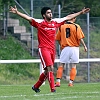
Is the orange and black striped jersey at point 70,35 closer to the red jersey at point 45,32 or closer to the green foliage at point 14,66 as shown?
the red jersey at point 45,32

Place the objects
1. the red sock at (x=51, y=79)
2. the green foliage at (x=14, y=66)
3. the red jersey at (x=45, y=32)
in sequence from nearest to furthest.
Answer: the red sock at (x=51, y=79), the red jersey at (x=45, y=32), the green foliage at (x=14, y=66)

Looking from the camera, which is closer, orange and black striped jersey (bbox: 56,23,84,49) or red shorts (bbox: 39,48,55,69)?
red shorts (bbox: 39,48,55,69)

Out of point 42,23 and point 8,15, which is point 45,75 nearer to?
point 42,23

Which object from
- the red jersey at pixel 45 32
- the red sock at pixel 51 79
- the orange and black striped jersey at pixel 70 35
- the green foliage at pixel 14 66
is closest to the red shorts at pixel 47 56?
the red jersey at pixel 45 32

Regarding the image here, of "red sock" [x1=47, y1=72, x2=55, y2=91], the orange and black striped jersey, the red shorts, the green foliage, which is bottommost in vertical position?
the green foliage

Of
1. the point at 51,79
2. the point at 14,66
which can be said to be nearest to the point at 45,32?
the point at 51,79

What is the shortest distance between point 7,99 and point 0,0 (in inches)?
465

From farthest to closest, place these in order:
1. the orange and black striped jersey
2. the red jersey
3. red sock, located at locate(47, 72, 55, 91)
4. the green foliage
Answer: the green foliage → the orange and black striped jersey → the red jersey → red sock, located at locate(47, 72, 55, 91)

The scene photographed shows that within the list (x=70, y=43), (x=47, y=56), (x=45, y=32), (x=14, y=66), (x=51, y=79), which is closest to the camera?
(x=51, y=79)

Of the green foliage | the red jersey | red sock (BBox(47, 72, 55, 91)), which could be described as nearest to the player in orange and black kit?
the red jersey

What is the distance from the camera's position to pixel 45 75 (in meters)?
13.2

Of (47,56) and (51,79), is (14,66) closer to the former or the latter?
(47,56)

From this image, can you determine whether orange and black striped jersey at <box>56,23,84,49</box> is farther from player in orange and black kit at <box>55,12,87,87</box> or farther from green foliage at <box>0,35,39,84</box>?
green foliage at <box>0,35,39,84</box>

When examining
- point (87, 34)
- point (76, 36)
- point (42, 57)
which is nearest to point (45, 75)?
point (42, 57)
